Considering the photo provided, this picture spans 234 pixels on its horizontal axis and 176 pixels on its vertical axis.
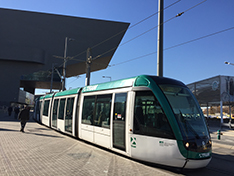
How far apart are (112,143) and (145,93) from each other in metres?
2.29

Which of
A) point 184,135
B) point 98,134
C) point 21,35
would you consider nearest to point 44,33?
point 21,35

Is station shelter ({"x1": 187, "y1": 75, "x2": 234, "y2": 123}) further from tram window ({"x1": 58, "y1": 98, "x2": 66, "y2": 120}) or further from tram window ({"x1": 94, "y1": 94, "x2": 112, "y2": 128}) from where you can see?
tram window ({"x1": 94, "y1": 94, "x2": 112, "y2": 128})

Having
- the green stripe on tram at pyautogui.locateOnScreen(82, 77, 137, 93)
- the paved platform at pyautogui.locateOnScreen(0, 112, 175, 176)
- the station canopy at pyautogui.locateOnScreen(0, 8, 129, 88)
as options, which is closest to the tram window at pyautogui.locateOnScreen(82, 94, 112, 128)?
the green stripe on tram at pyautogui.locateOnScreen(82, 77, 137, 93)

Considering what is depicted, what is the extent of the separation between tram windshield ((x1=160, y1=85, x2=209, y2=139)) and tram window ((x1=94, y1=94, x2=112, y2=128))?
97.2 inches

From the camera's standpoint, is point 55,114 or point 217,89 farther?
point 217,89

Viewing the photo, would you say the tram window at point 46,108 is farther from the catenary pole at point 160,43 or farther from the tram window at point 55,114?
the catenary pole at point 160,43

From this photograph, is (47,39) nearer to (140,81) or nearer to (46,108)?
(46,108)

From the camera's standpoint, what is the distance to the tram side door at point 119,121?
6.75 meters

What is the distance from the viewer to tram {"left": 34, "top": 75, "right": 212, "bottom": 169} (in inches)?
212

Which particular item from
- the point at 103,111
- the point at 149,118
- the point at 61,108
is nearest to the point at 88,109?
the point at 103,111

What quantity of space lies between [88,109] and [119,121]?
2.55m

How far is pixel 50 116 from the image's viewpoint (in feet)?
48.4

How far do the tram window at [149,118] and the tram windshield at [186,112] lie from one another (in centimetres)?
37

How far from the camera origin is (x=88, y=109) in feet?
29.9
